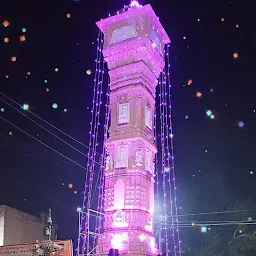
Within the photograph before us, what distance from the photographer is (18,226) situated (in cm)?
2603

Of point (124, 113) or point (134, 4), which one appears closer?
point (124, 113)

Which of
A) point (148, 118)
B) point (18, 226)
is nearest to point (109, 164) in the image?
point (148, 118)

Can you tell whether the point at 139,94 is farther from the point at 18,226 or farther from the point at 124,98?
the point at 18,226

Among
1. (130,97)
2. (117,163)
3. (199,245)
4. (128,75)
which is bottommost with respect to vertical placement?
(199,245)

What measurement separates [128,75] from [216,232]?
520 inches

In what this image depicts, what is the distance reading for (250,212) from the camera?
25812 mm

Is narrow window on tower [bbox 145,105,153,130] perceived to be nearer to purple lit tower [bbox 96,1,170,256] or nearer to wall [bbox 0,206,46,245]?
purple lit tower [bbox 96,1,170,256]

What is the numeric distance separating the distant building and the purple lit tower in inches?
379

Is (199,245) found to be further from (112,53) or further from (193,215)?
(112,53)

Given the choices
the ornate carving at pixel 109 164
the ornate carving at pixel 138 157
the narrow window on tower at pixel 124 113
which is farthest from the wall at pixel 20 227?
the ornate carving at pixel 138 157

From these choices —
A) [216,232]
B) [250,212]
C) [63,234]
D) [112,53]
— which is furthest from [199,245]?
[112,53]

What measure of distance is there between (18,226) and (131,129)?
39.1 feet

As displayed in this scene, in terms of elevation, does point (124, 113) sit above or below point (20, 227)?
above

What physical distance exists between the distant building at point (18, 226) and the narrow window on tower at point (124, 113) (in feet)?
35.4
